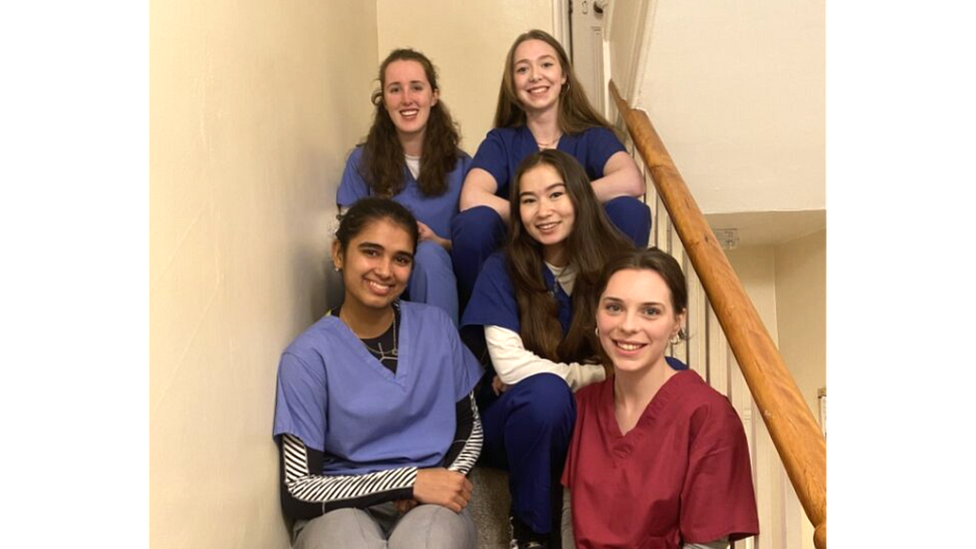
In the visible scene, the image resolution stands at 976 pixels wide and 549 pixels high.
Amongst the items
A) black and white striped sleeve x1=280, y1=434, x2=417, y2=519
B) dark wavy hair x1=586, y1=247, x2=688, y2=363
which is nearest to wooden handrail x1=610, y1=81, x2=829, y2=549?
dark wavy hair x1=586, y1=247, x2=688, y2=363

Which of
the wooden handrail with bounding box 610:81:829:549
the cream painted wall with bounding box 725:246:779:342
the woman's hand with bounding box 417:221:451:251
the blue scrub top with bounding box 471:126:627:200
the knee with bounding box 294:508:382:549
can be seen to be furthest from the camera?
the cream painted wall with bounding box 725:246:779:342

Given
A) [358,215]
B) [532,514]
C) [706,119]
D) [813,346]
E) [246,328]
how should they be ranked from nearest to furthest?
[246,328], [532,514], [358,215], [706,119], [813,346]

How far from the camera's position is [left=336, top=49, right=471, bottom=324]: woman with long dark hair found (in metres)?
2.70

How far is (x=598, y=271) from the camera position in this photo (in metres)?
2.20

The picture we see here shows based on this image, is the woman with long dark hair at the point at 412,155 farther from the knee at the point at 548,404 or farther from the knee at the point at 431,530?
the knee at the point at 431,530

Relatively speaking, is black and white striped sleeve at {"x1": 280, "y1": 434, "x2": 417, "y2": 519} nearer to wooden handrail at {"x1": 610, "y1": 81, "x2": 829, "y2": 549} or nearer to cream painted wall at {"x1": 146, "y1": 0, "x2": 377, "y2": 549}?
cream painted wall at {"x1": 146, "y1": 0, "x2": 377, "y2": 549}

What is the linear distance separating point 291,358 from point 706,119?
151cm

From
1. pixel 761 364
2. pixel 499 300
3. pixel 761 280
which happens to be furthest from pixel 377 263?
pixel 761 280

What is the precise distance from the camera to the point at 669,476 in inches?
70.0

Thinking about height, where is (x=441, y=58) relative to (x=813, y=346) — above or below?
above

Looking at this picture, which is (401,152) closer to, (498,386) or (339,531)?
(498,386)

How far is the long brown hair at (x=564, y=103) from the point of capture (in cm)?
273

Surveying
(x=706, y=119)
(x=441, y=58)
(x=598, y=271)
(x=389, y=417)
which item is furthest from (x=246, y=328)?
(x=441, y=58)
